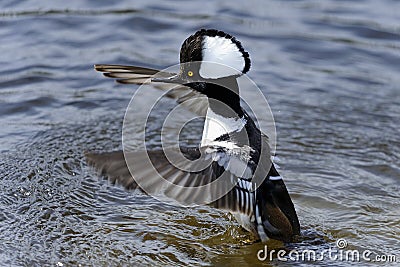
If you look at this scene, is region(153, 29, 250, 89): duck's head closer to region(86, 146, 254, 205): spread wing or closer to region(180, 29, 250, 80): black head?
region(180, 29, 250, 80): black head

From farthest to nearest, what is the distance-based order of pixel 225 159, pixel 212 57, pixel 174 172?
pixel 212 57 → pixel 225 159 → pixel 174 172

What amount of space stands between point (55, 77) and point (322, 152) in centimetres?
375

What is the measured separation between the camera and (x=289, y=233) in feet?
21.0

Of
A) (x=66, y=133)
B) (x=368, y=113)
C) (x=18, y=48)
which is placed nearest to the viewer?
(x=66, y=133)

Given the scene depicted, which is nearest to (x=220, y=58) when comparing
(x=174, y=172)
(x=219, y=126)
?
(x=219, y=126)

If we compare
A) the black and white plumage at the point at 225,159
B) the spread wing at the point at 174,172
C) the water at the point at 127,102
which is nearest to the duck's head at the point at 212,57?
the black and white plumage at the point at 225,159

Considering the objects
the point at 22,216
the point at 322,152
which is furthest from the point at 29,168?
the point at 322,152

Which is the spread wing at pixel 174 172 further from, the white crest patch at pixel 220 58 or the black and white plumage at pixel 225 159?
the white crest patch at pixel 220 58

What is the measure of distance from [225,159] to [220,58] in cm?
80

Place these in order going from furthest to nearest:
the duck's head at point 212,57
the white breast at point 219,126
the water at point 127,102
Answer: the water at point 127,102 < the white breast at point 219,126 < the duck's head at point 212,57

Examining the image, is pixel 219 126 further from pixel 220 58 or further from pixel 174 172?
pixel 174 172

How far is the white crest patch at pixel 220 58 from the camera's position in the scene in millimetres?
5805

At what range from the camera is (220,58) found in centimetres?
588

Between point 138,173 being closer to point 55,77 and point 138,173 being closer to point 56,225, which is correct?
point 56,225
